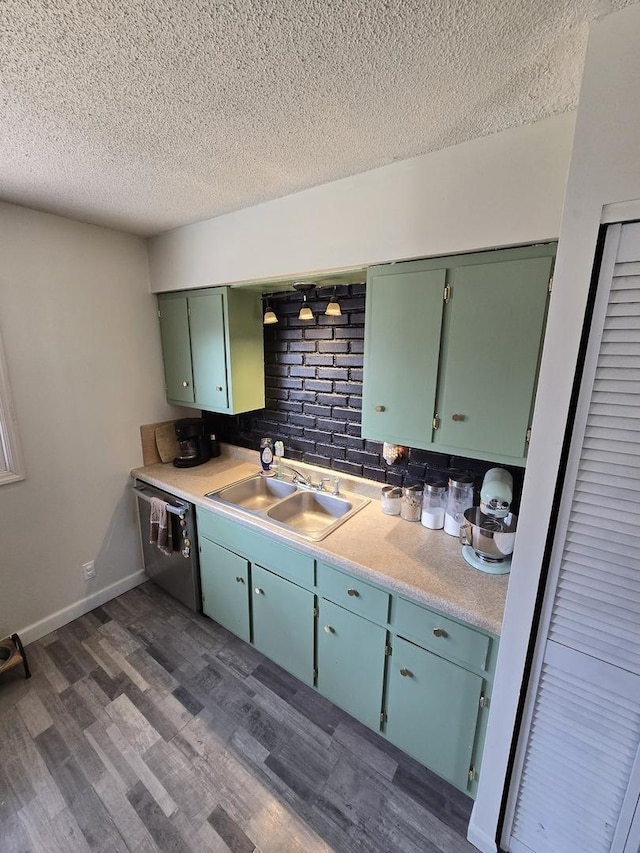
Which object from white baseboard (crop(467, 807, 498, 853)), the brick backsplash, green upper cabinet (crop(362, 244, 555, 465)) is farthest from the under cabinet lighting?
white baseboard (crop(467, 807, 498, 853))

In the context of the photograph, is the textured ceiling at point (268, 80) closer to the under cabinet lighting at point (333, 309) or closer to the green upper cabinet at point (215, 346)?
the under cabinet lighting at point (333, 309)

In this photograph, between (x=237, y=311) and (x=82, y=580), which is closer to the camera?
(x=237, y=311)

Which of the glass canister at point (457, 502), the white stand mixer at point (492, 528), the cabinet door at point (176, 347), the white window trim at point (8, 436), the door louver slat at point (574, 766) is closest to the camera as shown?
the door louver slat at point (574, 766)

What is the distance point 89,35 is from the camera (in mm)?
822

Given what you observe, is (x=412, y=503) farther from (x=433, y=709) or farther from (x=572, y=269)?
(x=572, y=269)

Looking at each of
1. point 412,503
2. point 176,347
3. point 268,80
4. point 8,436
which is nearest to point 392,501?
point 412,503

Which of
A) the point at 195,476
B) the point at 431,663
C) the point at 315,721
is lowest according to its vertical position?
the point at 315,721

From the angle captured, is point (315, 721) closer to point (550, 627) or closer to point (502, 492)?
point (550, 627)

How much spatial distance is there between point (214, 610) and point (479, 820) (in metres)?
1.59

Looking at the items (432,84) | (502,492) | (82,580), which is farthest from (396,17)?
(82,580)

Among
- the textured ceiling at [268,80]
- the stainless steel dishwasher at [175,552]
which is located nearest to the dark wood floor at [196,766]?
the stainless steel dishwasher at [175,552]

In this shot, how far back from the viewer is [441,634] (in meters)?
1.31

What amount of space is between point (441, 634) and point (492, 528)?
0.46m

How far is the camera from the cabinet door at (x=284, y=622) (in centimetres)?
175
